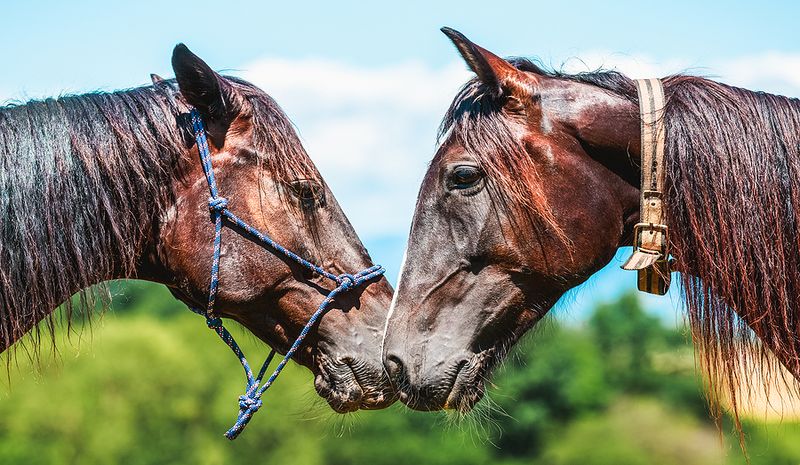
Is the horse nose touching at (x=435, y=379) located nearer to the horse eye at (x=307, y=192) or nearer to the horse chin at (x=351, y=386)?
the horse chin at (x=351, y=386)

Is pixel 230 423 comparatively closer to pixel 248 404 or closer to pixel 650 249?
pixel 248 404

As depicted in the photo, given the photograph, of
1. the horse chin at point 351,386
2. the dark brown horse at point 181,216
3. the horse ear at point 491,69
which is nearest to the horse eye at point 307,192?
the dark brown horse at point 181,216

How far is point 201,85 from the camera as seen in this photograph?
5082mm

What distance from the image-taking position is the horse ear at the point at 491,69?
14.3ft

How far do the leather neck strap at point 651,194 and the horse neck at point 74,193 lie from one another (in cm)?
238

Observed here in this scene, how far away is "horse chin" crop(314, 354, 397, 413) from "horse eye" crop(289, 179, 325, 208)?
2.71ft

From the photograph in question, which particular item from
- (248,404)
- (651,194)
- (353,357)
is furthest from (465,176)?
(248,404)

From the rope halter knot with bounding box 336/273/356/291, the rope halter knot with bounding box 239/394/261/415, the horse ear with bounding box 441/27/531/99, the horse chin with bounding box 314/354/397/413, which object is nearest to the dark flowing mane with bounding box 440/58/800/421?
the horse ear with bounding box 441/27/531/99

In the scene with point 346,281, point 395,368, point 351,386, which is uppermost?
point 346,281

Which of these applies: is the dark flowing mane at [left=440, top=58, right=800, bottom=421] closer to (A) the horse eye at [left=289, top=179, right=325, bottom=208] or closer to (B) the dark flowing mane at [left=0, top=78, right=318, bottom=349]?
(A) the horse eye at [left=289, top=179, right=325, bottom=208]

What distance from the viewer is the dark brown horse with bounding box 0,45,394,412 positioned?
463 cm

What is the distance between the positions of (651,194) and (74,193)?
8.92ft

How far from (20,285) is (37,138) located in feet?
2.36

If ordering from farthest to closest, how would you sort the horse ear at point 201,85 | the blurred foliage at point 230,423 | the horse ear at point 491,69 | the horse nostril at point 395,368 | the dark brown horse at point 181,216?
the blurred foliage at point 230,423, the horse ear at point 201,85, the dark brown horse at point 181,216, the horse nostril at point 395,368, the horse ear at point 491,69
